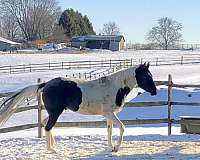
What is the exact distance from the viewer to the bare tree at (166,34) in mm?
117831

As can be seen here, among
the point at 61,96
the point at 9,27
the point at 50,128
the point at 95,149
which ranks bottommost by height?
the point at 95,149

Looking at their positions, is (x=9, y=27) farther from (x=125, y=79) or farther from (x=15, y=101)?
(x=125, y=79)

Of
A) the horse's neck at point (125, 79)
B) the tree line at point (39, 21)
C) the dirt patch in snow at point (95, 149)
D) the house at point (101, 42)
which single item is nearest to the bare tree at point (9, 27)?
the tree line at point (39, 21)

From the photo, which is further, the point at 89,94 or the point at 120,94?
the point at 120,94

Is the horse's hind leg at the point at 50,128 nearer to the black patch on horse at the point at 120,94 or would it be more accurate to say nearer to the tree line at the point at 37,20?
the black patch on horse at the point at 120,94

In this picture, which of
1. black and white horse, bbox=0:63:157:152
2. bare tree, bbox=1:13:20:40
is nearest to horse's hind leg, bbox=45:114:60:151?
black and white horse, bbox=0:63:157:152

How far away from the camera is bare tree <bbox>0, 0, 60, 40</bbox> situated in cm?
9612

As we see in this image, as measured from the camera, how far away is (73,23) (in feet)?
327

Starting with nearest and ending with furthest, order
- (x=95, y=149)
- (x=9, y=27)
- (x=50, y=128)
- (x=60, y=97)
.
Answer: (x=60, y=97) < (x=50, y=128) < (x=95, y=149) < (x=9, y=27)

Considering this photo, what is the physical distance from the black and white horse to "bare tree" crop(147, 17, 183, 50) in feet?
358

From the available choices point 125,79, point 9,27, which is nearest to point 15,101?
point 125,79

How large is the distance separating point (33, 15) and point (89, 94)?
9032cm

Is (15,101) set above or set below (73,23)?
below

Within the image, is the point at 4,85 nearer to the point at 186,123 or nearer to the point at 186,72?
the point at 186,72
